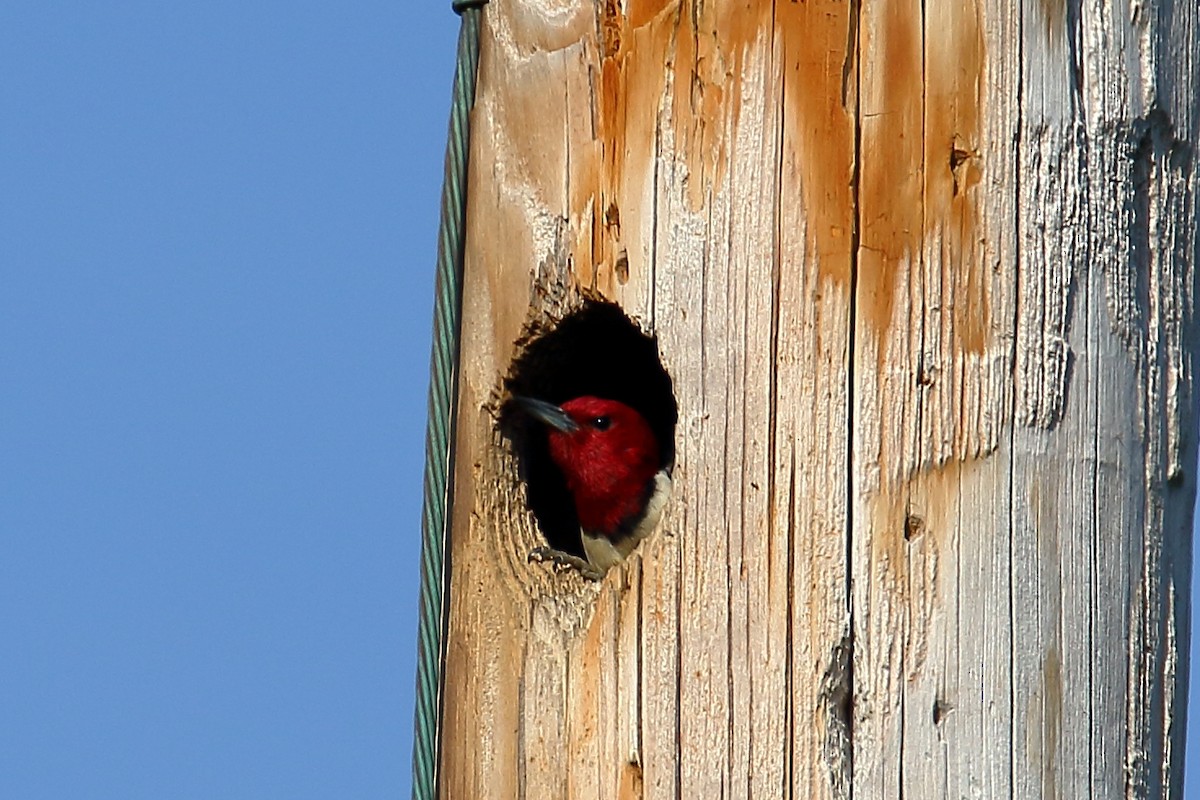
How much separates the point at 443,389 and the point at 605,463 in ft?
4.71

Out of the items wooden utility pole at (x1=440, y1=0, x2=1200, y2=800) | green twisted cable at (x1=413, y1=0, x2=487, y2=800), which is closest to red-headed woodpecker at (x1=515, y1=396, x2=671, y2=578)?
green twisted cable at (x1=413, y1=0, x2=487, y2=800)

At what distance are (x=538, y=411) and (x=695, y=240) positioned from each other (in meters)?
0.88

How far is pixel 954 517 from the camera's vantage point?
378 centimetres

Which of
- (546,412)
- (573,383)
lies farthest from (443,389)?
(573,383)

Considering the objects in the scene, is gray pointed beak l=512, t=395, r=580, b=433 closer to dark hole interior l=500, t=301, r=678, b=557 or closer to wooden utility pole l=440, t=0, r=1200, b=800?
dark hole interior l=500, t=301, r=678, b=557

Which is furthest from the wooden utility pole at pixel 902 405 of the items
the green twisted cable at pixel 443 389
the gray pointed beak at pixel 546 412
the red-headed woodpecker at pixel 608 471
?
the red-headed woodpecker at pixel 608 471

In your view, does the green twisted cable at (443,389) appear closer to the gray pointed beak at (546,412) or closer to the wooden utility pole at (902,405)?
the gray pointed beak at (546,412)

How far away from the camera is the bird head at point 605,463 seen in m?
5.68

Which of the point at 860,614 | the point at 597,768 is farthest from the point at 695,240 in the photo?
the point at 597,768

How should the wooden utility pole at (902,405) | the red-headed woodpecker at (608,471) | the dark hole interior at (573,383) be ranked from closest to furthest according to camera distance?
the wooden utility pole at (902,405), the dark hole interior at (573,383), the red-headed woodpecker at (608,471)

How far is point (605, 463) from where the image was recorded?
19.1 feet

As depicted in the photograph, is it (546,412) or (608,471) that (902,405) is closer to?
(546,412)

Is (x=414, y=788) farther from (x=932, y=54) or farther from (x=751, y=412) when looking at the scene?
(x=932, y=54)

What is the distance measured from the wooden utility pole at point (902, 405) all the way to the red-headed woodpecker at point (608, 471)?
1.37m
